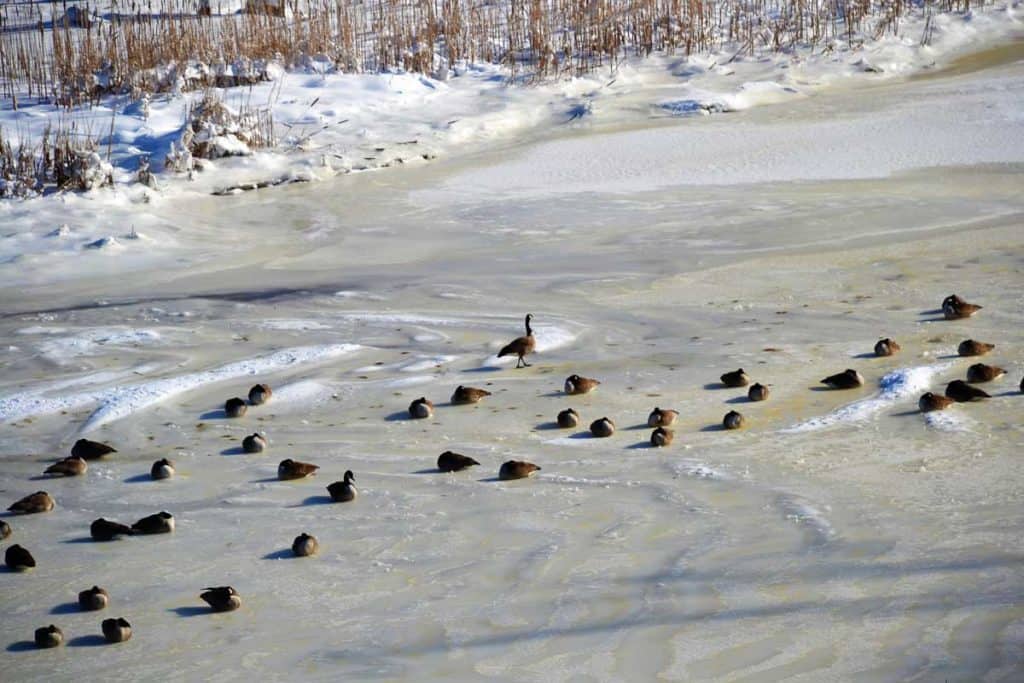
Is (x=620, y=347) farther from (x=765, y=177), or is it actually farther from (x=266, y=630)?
(x=765, y=177)

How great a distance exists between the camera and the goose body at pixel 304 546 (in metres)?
5.84

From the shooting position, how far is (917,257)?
10.8 m

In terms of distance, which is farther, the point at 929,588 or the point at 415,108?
the point at 415,108

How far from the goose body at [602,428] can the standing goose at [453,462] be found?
0.78 m

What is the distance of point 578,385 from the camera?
8.00 metres

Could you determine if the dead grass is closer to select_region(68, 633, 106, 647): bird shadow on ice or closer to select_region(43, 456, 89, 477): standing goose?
select_region(43, 456, 89, 477): standing goose

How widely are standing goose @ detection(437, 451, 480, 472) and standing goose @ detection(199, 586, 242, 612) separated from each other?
172 centimetres

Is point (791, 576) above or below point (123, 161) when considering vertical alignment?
below

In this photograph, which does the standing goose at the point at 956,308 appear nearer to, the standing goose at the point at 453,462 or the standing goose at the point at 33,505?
the standing goose at the point at 453,462

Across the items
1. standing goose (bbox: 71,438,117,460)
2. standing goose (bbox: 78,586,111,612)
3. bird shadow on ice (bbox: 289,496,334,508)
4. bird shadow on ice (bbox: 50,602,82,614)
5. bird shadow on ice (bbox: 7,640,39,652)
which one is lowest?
bird shadow on ice (bbox: 7,640,39,652)

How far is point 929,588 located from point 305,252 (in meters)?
8.24

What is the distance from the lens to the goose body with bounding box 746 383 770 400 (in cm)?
762

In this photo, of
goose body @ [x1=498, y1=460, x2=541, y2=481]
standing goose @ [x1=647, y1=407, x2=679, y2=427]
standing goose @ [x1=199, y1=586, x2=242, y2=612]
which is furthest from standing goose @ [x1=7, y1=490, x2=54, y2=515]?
standing goose @ [x1=647, y1=407, x2=679, y2=427]

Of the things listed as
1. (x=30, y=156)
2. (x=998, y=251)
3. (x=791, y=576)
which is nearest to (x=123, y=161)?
(x=30, y=156)
